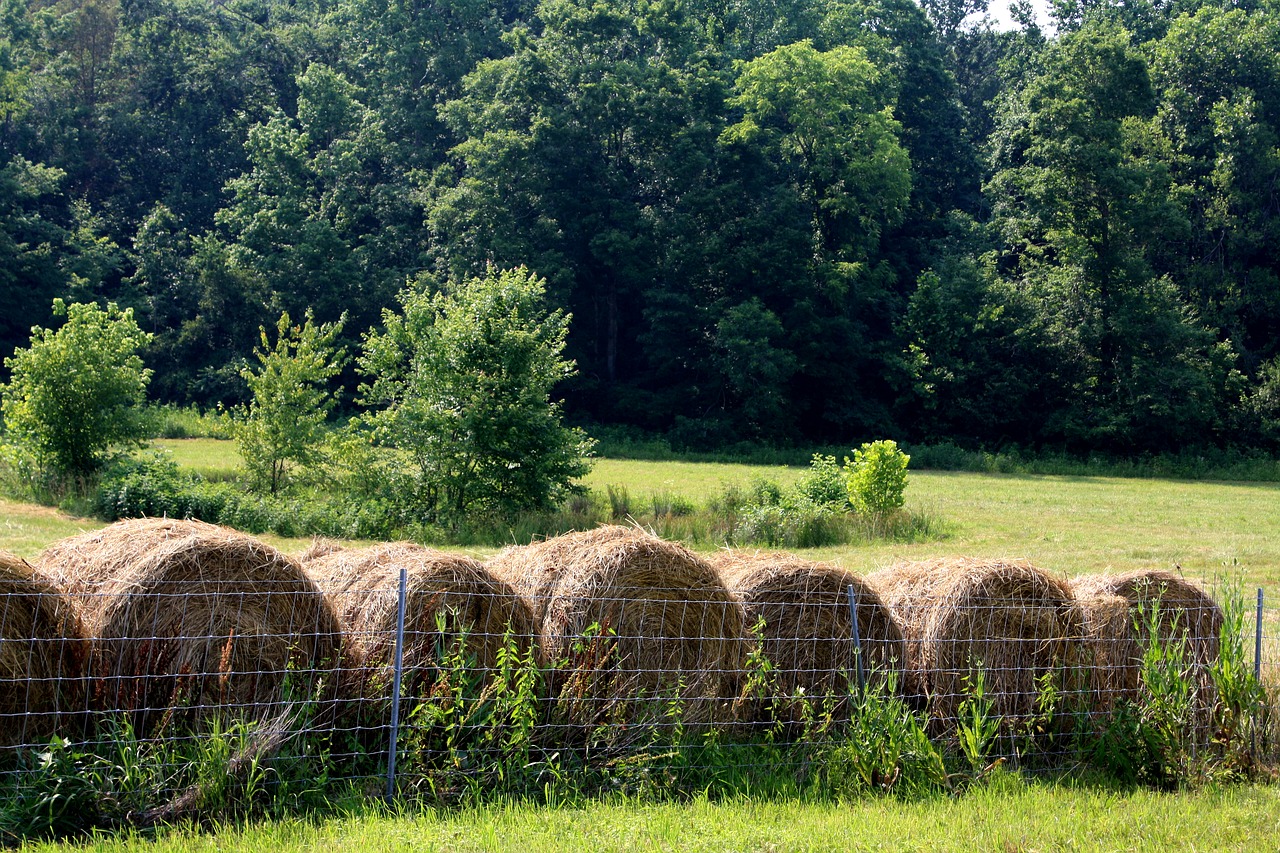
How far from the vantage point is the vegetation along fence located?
6113 mm

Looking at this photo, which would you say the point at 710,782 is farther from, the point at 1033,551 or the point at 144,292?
the point at 144,292

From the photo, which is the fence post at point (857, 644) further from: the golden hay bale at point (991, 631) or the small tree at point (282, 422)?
the small tree at point (282, 422)

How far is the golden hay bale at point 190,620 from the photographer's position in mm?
6230

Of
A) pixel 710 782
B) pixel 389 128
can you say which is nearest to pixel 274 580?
pixel 710 782

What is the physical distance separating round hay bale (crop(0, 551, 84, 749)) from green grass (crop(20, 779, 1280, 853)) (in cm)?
84

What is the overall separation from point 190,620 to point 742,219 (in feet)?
156

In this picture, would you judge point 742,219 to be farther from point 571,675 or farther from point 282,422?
point 571,675

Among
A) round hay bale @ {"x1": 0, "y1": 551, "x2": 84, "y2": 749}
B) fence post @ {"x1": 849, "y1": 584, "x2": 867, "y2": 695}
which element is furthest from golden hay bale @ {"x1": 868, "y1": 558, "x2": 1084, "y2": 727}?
round hay bale @ {"x1": 0, "y1": 551, "x2": 84, "y2": 749}

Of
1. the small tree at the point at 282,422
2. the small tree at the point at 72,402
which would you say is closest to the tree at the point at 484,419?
the small tree at the point at 282,422

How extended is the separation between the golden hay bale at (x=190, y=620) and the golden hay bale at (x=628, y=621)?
142 centimetres

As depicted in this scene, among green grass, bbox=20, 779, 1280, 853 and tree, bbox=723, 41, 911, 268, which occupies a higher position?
tree, bbox=723, 41, 911, 268

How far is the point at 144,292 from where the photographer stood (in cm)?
5544

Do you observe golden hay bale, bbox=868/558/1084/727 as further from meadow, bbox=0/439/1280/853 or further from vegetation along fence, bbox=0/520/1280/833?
meadow, bbox=0/439/1280/853

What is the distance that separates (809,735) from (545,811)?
6.55 ft
